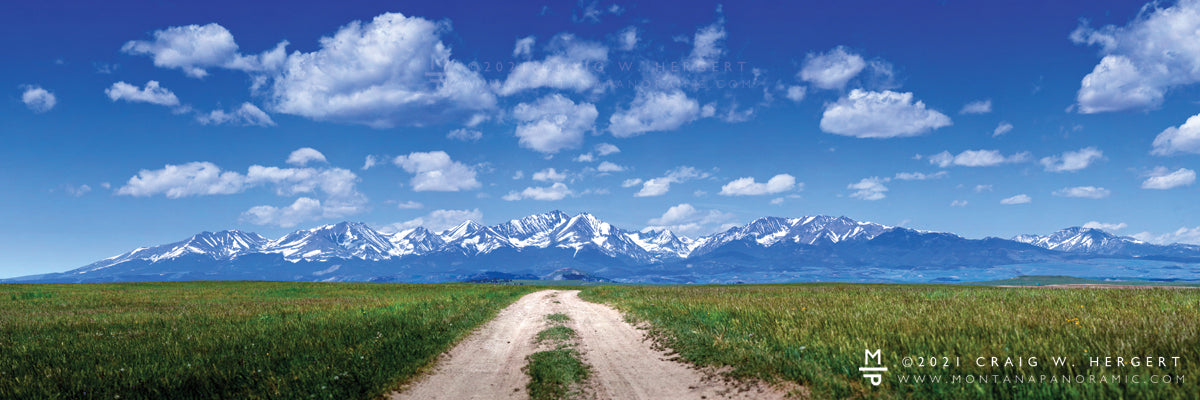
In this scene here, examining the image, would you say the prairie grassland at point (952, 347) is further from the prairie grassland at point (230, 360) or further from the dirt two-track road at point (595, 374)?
the prairie grassland at point (230, 360)

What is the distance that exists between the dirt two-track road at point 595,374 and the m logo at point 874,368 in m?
1.34

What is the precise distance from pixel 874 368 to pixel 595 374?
4.99 m

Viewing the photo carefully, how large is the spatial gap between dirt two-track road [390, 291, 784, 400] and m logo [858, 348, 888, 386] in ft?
4.41

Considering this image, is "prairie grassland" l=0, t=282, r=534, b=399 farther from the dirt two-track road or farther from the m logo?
the m logo

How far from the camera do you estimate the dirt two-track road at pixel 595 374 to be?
9.34 m

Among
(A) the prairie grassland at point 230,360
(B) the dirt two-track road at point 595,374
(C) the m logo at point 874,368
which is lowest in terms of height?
(B) the dirt two-track road at point 595,374

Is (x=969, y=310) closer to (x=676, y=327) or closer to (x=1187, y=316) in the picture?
(x=1187, y=316)

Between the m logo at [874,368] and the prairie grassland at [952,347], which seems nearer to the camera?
the prairie grassland at [952,347]

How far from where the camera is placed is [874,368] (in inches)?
336

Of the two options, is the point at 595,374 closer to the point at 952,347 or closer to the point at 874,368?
the point at 874,368

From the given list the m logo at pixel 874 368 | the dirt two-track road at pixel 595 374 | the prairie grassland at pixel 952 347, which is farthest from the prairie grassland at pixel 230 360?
the m logo at pixel 874 368

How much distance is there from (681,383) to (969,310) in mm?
9520

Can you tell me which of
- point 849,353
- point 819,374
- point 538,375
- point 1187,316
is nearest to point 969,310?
point 1187,316

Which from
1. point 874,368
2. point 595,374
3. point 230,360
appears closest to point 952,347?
point 874,368
